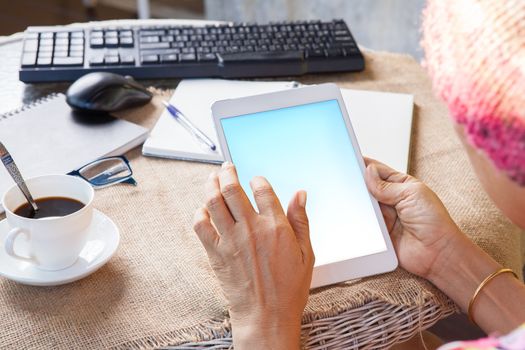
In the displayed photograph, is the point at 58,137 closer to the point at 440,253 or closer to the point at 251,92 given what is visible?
the point at 251,92

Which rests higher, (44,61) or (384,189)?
(384,189)

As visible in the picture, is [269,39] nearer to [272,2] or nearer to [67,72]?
[67,72]

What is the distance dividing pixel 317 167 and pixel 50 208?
31cm

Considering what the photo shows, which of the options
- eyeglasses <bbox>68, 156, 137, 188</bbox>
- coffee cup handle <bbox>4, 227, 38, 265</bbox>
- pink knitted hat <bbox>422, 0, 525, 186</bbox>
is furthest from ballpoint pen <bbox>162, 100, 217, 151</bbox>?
pink knitted hat <bbox>422, 0, 525, 186</bbox>

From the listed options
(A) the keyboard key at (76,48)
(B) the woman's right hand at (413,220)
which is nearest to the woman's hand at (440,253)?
(B) the woman's right hand at (413,220)

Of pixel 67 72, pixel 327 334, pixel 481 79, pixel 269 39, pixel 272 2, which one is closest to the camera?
pixel 481 79

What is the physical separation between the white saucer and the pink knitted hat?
404 millimetres

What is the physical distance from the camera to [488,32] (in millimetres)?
489

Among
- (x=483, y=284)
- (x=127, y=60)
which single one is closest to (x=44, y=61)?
(x=127, y=60)

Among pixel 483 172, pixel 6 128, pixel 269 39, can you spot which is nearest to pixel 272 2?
pixel 269 39

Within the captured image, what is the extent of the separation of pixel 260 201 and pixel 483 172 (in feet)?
0.81

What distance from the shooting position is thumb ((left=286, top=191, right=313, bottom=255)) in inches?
28.5

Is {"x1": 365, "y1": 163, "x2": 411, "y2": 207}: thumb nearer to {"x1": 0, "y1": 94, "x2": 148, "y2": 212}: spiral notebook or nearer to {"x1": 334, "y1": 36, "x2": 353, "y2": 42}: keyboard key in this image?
{"x1": 0, "y1": 94, "x2": 148, "y2": 212}: spiral notebook

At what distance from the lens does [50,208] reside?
73cm
